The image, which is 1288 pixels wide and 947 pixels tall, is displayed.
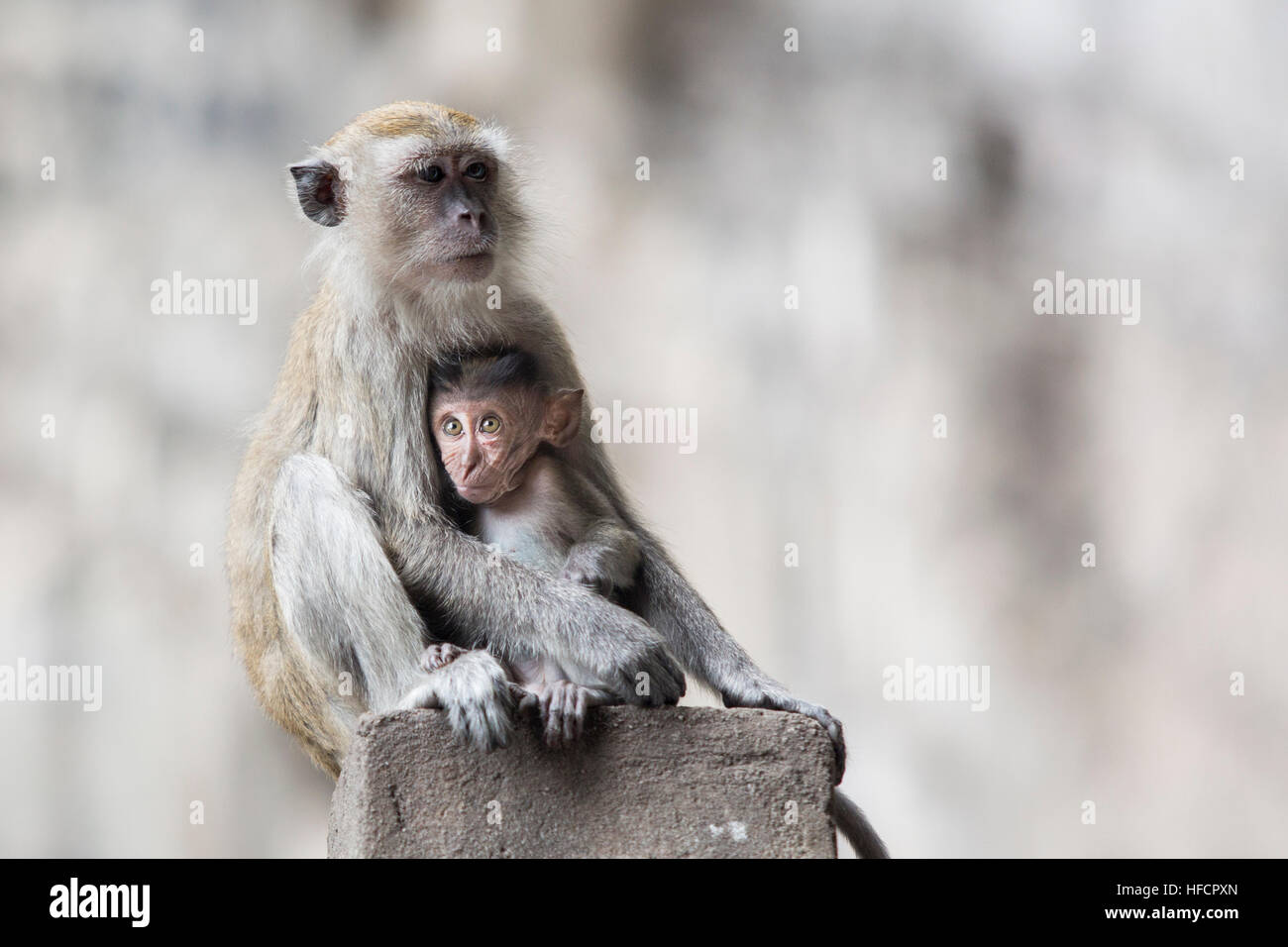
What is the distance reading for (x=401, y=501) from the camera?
572 cm

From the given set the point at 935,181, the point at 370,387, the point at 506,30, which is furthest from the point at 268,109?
the point at 370,387

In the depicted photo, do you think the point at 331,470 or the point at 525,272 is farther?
the point at 525,272

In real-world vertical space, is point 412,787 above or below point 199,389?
below

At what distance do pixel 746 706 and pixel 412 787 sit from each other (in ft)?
4.54

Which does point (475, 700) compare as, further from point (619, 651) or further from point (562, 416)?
point (562, 416)

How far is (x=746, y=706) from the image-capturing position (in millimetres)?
5816

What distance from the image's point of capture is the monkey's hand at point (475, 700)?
5137 mm

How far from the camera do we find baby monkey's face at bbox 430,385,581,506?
5.81 metres

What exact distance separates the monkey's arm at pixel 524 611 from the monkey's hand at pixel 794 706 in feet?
1.59

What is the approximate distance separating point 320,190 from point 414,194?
0.51 m

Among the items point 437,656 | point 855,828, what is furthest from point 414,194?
point 855,828
